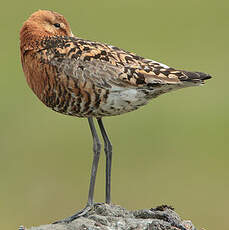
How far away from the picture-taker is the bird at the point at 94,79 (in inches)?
388

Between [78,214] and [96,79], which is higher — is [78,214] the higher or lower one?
the lower one

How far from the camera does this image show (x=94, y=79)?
9883mm

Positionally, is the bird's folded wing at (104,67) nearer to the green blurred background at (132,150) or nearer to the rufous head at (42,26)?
the rufous head at (42,26)

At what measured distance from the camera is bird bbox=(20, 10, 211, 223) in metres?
9.87

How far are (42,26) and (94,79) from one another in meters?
1.03

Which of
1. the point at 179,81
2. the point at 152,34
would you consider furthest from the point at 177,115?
the point at 179,81

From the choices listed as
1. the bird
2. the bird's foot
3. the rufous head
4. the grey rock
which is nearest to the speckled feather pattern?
the bird

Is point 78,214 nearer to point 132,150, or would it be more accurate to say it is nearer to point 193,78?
point 193,78

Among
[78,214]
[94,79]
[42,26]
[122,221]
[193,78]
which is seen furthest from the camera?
[42,26]

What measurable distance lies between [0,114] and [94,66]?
12.7m

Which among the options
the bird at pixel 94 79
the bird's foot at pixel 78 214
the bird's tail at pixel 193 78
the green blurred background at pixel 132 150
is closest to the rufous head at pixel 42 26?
the bird at pixel 94 79

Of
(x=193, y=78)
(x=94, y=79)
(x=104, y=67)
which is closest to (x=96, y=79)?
(x=94, y=79)

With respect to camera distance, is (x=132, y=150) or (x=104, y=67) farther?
(x=132, y=150)

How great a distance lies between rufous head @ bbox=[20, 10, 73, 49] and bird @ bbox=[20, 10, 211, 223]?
10.1 inches
